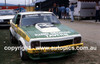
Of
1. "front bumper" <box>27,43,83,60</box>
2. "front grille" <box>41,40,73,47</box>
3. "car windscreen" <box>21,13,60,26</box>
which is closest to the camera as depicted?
"front bumper" <box>27,43,83,60</box>

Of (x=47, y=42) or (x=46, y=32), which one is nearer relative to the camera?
(x=47, y=42)

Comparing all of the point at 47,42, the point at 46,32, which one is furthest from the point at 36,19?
the point at 47,42

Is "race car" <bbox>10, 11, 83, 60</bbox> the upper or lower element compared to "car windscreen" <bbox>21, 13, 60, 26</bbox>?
lower

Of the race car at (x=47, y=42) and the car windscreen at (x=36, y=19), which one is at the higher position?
the car windscreen at (x=36, y=19)

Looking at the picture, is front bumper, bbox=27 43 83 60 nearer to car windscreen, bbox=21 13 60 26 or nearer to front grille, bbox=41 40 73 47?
front grille, bbox=41 40 73 47

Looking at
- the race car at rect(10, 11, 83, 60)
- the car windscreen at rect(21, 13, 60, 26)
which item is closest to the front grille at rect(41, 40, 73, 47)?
the race car at rect(10, 11, 83, 60)

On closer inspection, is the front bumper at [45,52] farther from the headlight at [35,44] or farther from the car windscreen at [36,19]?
the car windscreen at [36,19]

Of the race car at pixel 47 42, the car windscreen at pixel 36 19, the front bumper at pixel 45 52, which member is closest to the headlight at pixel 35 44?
the race car at pixel 47 42

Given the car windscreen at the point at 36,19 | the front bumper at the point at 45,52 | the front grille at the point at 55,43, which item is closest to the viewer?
the front bumper at the point at 45,52

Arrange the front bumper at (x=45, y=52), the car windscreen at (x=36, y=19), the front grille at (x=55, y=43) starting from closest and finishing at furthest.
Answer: the front bumper at (x=45, y=52) < the front grille at (x=55, y=43) < the car windscreen at (x=36, y=19)

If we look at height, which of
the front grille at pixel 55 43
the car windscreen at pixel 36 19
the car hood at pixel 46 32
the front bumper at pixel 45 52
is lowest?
the front bumper at pixel 45 52

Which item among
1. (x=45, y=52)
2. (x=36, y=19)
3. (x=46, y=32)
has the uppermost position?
(x=36, y=19)

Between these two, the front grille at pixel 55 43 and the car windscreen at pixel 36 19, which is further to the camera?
the car windscreen at pixel 36 19

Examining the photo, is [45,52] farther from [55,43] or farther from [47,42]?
[55,43]
